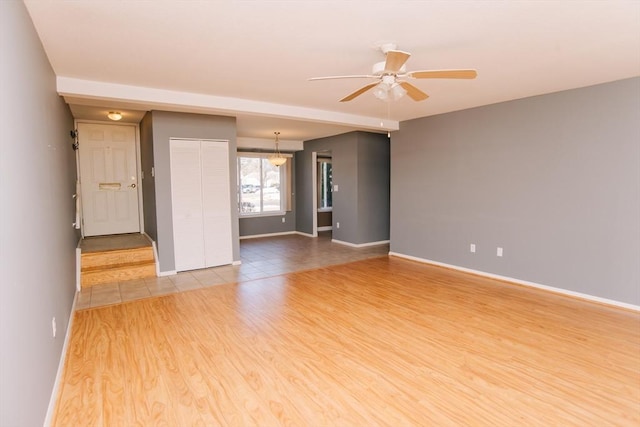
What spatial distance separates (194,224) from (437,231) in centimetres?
391

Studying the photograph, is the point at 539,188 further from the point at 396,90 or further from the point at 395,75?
the point at 395,75

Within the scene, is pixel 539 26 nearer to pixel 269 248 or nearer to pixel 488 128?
pixel 488 128

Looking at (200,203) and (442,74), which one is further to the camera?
(200,203)

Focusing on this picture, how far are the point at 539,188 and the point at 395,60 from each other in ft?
10.2

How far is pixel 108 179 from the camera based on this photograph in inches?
241

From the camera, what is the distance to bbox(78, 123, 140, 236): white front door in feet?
19.5

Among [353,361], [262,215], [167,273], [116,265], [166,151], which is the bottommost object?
[353,361]

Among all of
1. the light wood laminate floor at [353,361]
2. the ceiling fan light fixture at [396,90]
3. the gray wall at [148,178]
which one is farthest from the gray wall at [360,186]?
the ceiling fan light fixture at [396,90]

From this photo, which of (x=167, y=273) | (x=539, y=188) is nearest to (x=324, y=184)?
(x=167, y=273)

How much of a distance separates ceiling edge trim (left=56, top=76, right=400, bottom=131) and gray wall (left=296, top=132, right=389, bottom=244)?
1.59 metres

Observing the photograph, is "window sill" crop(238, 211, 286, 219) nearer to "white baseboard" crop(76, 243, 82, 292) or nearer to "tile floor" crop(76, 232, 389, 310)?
"tile floor" crop(76, 232, 389, 310)

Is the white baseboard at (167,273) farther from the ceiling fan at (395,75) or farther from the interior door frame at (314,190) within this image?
the interior door frame at (314,190)

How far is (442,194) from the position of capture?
219 inches

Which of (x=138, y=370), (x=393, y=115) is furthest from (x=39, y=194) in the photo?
(x=393, y=115)
